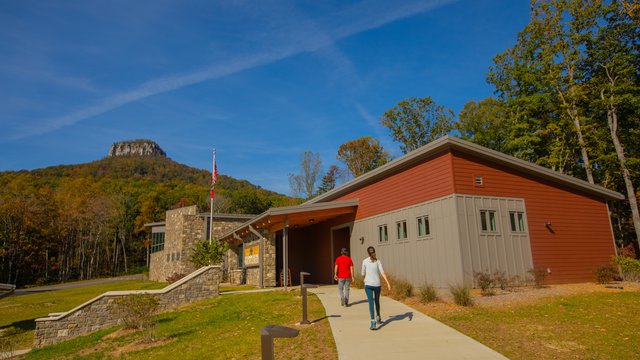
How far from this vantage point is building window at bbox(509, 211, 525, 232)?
1323 cm

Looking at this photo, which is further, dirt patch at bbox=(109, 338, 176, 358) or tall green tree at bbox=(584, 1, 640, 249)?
tall green tree at bbox=(584, 1, 640, 249)

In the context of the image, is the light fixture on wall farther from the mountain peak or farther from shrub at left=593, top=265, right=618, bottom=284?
the mountain peak

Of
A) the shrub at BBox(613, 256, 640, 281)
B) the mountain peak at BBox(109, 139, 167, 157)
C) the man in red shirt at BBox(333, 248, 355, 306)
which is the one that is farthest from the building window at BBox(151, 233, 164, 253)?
the mountain peak at BBox(109, 139, 167, 157)

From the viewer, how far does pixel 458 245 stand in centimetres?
1174

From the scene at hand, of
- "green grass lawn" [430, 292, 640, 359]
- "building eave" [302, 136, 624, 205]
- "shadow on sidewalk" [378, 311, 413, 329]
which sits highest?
"building eave" [302, 136, 624, 205]

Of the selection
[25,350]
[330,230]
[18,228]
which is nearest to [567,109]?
[330,230]

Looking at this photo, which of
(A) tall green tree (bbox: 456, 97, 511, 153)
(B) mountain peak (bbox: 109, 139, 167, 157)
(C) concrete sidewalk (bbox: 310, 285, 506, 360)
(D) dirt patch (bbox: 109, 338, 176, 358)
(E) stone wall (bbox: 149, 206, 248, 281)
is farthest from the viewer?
(B) mountain peak (bbox: 109, 139, 167, 157)

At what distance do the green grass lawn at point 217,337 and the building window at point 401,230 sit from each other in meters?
3.95

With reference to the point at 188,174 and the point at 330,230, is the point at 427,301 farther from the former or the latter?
the point at 188,174

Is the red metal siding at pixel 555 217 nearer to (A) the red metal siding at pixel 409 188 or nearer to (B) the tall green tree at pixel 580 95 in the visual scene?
(A) the red metal siding at pixel 409 188

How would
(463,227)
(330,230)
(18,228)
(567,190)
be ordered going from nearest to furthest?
(463,227)
(567,190)
(330,230)
(18,228)

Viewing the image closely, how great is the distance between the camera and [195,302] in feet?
47.2

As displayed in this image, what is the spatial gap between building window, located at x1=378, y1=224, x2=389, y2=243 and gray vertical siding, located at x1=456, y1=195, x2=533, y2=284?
12.3ft

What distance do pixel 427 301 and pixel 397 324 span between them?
112 inches
